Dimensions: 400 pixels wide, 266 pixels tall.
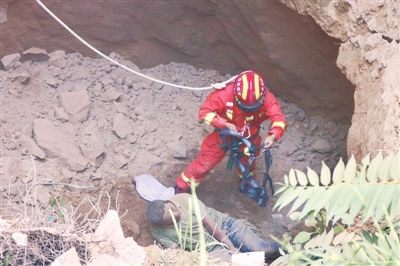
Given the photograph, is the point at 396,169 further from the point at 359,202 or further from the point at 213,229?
Result: the point at 213,229

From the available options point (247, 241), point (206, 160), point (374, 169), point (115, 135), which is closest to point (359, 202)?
point (374, 169)

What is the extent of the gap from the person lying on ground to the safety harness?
54cm

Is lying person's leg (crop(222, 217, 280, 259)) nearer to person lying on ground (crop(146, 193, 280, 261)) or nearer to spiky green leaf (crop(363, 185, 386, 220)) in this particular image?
person lying on ground (crop(146, 193, 280, 261))

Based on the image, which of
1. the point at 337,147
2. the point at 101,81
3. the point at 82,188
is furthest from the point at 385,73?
the point at 101,81

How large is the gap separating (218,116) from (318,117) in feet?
5.10

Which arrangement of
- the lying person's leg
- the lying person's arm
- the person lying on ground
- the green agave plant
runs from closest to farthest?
the green agave plant, the person lying on ground, the lying person's arm, the lying person's leg

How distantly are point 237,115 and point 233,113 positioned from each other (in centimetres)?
4

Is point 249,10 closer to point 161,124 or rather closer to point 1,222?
point 161,124

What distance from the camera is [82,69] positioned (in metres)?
5.29

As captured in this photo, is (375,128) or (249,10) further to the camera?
(249,10)

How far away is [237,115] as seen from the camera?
169 inches

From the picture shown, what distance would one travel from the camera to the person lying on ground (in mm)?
3592

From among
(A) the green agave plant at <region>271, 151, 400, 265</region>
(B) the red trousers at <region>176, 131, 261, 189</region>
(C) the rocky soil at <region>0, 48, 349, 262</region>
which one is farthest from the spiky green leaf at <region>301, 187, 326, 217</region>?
(B) the red trousers at <region>176, 131, 261, 189</region>

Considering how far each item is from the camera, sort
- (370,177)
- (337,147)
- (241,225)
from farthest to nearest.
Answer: (337,147) < (241,225) < (370,177)
